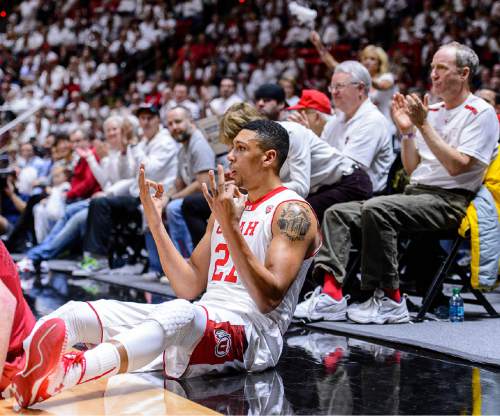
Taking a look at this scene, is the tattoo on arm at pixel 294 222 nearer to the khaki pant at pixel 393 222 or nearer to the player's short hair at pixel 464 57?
the khaki pant at pixel 393 222

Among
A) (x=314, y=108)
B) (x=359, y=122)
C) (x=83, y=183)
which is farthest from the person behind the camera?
(x=83, y=183)

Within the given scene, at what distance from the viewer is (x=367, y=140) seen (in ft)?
17.8

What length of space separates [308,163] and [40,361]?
265 centimetres

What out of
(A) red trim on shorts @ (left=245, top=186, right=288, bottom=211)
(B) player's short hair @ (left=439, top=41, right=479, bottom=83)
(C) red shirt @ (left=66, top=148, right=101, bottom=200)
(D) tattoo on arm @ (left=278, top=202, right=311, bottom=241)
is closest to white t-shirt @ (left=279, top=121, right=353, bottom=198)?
(B) player's short hair @ (left=439, top=41, right=479, bottom=83)

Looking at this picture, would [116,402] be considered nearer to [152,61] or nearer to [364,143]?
[364,143]

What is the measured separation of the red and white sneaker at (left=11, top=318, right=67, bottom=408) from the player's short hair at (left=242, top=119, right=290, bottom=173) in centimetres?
122

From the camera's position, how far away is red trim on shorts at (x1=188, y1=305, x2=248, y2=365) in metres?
3.31

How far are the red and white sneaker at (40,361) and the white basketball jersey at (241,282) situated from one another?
2.63 feet

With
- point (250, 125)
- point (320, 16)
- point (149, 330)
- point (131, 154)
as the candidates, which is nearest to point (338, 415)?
point (149, 330)

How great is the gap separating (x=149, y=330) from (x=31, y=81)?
48.1 feet

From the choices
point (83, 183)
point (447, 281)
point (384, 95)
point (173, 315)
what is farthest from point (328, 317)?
point (83, 183)

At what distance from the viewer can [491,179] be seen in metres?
4.93

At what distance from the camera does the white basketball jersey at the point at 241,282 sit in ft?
11.3

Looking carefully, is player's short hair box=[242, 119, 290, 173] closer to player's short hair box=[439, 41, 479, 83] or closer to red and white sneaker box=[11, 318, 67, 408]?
red and white sneaker box=[11, 318, 67, 408]
